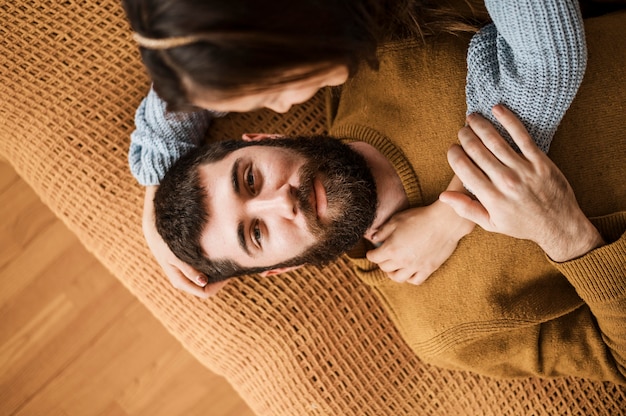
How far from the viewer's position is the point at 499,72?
100cm

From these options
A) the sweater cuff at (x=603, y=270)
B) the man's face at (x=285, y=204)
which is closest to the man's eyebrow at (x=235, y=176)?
the man's face at (x=285, y=204)

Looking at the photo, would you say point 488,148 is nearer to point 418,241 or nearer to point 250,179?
point 418,241

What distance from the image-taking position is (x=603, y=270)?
3.49ft

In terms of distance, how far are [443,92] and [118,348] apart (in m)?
1.45

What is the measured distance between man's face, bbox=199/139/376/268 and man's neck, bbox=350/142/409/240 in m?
0.05

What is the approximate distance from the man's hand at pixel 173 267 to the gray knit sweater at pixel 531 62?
2.47 ft

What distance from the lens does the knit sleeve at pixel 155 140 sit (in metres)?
1.28

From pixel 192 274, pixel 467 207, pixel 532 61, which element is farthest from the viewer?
pixel 192 274

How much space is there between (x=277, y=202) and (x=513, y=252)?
0.56 meters

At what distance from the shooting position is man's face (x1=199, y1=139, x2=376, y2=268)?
1.18 m

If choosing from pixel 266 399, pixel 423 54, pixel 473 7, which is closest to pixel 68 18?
pixel 423 54

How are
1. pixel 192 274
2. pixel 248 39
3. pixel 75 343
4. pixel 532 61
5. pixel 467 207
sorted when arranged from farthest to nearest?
pixel 75 343
pixel 192 274
pixel 467 207
pixel 532 61
pixel 248 39

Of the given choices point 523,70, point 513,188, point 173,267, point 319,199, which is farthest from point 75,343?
point 523,70

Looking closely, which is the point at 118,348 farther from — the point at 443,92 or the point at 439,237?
the point at 443,92
